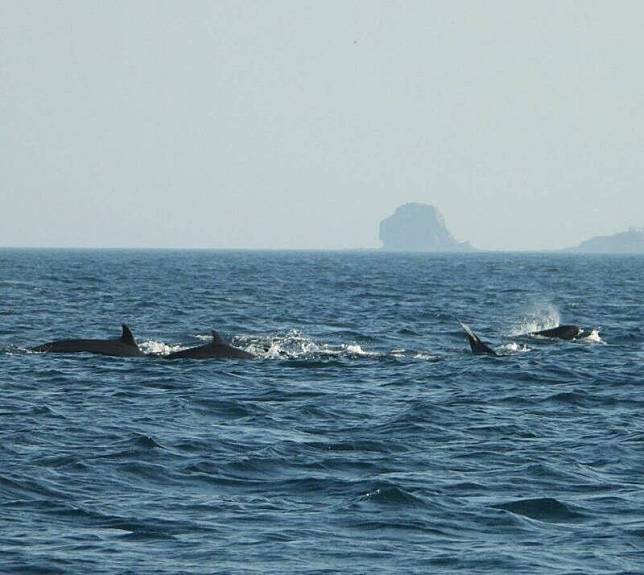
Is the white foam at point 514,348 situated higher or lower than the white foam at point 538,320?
higher

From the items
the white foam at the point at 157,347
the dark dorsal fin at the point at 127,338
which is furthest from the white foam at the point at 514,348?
Result: the dark dorsal fin at the point at 127,338

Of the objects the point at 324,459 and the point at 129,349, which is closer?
→ the point at 324,459

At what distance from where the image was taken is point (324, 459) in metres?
19.2

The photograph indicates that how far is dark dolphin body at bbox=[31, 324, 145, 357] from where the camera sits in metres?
32.8

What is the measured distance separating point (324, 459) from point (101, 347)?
14.9m

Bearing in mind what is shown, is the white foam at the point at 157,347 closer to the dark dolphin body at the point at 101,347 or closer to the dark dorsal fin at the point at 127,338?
the dark dorsal fin at the point at 127,338

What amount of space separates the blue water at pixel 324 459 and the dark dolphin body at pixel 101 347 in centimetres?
78

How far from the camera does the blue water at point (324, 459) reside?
1439 cm

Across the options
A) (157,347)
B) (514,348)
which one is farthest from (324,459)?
(514,348)

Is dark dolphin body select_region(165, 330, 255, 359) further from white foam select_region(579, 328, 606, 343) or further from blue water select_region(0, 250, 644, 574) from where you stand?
white foam select_region(579, 328, 606, 343)

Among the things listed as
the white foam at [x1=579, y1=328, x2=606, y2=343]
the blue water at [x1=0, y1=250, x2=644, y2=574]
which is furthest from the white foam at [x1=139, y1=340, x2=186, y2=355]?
the white foam at [x1=579, y1=328, x2=606, y2=343]

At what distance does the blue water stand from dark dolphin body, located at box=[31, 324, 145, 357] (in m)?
0.78

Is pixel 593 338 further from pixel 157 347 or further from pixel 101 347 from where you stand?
pixel 101 347

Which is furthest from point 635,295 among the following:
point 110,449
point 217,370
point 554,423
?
point 110,449
